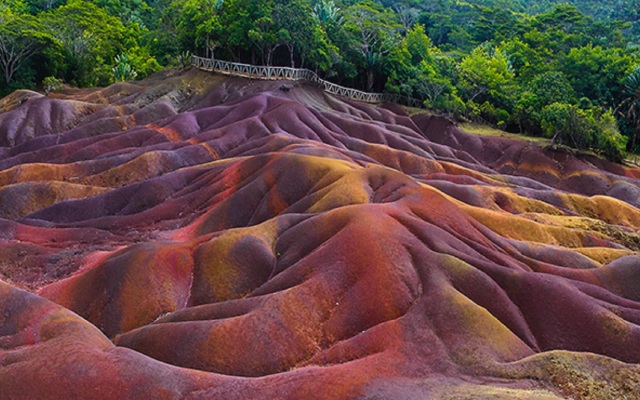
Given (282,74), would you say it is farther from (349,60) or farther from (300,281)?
(300,281)

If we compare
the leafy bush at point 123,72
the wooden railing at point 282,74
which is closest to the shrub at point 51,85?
the leafy bush at point 123,72

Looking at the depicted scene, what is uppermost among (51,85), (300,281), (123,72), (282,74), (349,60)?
(349,60)

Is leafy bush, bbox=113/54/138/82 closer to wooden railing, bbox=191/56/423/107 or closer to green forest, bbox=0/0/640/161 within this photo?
green forest, bbox=0/0/640/161

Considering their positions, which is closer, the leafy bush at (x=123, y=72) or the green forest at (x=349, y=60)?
the green forest at (x=349, y=60)

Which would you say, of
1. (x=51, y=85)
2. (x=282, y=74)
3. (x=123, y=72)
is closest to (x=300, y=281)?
(x=282, y=74)

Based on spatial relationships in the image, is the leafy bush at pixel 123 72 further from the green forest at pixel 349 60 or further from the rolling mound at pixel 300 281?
the rolling mound at pixel 300 281

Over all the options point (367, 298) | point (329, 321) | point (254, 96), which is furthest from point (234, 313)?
point (254, 96)
